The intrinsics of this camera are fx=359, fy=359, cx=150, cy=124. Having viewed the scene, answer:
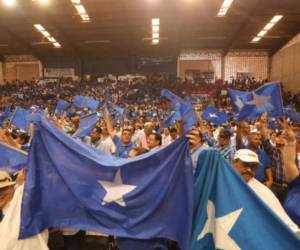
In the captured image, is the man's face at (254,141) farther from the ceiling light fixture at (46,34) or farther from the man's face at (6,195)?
the ceiling light fixture at (46,34)

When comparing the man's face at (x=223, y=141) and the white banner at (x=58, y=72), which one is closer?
the man's face at (x=223, y=141)

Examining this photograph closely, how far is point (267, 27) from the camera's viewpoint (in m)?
21.3

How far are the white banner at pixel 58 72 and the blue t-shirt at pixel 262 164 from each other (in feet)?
82.6

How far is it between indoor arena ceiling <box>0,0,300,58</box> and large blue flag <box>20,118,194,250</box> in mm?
15307

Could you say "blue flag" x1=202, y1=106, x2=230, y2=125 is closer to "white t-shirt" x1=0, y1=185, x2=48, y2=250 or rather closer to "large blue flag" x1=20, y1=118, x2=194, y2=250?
"large blue flag" x1=20, y1=118, x2=194, y2=250

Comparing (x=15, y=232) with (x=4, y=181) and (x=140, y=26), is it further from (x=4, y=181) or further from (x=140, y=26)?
(x=140, y=26)

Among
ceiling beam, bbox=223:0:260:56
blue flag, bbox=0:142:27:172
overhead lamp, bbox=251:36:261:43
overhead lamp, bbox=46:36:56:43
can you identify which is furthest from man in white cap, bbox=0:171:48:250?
overhead lamp, bbox=251:36:261:43

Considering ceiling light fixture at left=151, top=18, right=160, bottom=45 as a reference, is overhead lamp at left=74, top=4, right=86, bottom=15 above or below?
above

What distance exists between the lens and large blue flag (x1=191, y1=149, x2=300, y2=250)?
2.42 meters

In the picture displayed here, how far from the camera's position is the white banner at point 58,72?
28609mm

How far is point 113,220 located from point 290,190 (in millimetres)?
1664

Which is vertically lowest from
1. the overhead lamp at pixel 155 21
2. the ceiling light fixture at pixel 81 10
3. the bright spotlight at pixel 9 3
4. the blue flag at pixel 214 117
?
the blue flag at pixel 214 117

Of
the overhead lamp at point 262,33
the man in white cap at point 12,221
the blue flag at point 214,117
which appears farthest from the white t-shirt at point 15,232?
the overhead lamp at point 262,33

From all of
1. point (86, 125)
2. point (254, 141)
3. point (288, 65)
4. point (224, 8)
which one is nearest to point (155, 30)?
point (224, 8)
